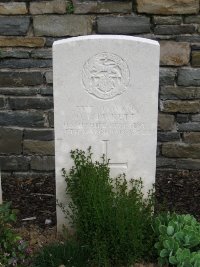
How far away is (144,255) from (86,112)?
105cm

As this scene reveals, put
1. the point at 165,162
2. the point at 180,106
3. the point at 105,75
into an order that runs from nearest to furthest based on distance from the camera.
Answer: the point at 105,75 < the point at 180,106 < the point at 165,162

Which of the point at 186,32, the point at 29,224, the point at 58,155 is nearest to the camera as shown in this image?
the point at 58,155

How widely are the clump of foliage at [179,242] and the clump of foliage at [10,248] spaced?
2.94 feet

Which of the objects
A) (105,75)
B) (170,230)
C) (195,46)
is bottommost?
(170,230)

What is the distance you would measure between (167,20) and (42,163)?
1.75m

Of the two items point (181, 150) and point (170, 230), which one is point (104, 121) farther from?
point (181, 150)

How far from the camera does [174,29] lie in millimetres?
4207

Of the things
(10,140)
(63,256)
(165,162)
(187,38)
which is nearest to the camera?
(63,256)

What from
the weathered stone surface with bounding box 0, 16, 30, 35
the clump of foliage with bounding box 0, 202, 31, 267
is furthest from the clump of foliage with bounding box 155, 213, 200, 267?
the weathered stone surface with bounding box 0, 16, 30, 35

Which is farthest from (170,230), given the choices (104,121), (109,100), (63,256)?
(109,100)

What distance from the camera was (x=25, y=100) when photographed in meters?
4.43

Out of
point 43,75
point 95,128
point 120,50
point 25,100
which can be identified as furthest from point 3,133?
point 120,50

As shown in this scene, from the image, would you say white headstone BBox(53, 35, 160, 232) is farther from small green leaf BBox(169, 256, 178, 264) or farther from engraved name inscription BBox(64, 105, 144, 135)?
small green leaf BBox(169, 256, 178, 264)

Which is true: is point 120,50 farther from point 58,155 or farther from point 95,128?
point 58,155
